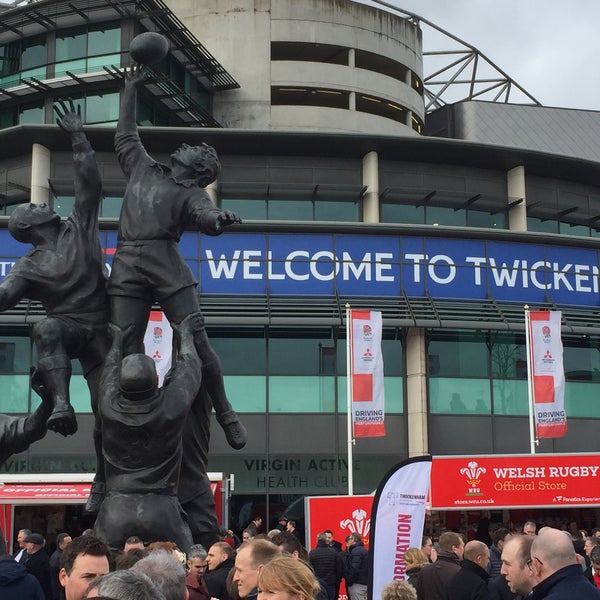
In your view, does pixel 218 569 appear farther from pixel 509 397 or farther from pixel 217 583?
pixel 509 397

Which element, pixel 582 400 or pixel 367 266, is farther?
pixel 582 400

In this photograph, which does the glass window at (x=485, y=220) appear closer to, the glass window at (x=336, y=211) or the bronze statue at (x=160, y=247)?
the glass window at (x=336, y=211)

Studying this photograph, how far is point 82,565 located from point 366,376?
924 inches

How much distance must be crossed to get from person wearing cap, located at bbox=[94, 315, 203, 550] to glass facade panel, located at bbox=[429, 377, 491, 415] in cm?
2271

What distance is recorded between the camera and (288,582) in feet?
13.4

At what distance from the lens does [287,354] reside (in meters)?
32.2

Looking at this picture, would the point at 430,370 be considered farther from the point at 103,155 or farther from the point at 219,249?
the point at 103,155

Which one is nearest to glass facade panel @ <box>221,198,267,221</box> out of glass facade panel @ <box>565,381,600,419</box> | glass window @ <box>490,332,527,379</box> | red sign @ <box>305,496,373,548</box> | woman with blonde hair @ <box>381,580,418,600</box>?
glass window @ <box>490,332,527,379</box>

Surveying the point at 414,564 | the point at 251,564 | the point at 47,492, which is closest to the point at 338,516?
the point at 47,492

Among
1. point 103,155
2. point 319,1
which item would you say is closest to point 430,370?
point 103,155

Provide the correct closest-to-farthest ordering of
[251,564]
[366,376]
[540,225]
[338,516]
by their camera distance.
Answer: [251,564] → [338,516] → [366,376] → [540,225]

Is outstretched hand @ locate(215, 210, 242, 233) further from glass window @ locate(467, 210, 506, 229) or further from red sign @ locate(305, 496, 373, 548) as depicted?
glass window @ locate(467, 210, 506, 229)

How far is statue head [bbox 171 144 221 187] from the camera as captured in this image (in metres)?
11.0

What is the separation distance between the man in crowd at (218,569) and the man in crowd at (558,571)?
3154 mm
